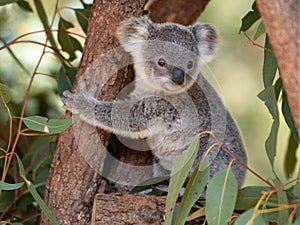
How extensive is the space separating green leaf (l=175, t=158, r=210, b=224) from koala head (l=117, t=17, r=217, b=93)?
31.7 inches

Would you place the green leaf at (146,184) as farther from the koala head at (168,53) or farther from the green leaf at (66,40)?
the green leaf at (66,40)

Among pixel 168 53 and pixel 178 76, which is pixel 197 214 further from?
pixel 168 53

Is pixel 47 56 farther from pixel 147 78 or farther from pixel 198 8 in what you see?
pixel 147 78

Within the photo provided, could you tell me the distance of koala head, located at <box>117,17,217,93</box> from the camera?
3199 millimetres

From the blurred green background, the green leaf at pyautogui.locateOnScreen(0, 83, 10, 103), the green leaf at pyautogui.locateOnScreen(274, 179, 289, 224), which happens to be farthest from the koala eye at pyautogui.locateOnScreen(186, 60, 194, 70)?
the blurred green background

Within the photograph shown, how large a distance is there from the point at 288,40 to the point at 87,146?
1435 millimetres

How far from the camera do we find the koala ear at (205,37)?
3389mm

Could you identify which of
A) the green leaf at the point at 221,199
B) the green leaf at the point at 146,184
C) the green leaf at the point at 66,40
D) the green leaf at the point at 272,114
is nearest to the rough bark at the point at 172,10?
the green leaf at the point at 66,40

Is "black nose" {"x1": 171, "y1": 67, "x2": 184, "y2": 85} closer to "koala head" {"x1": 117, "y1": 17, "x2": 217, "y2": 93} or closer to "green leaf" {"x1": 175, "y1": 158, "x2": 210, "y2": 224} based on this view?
"koala head" {"x1": 117, "y1": 17, "x2": 217, "y2": 93}

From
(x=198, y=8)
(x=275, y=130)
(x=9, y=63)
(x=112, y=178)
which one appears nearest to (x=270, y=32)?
(x=275, y=130)

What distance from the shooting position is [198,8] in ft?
13.8

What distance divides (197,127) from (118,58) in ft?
2.09

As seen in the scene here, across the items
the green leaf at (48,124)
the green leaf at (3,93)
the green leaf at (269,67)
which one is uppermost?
the green leaf at (269,67)

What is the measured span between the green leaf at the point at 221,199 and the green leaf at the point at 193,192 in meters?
0.11
